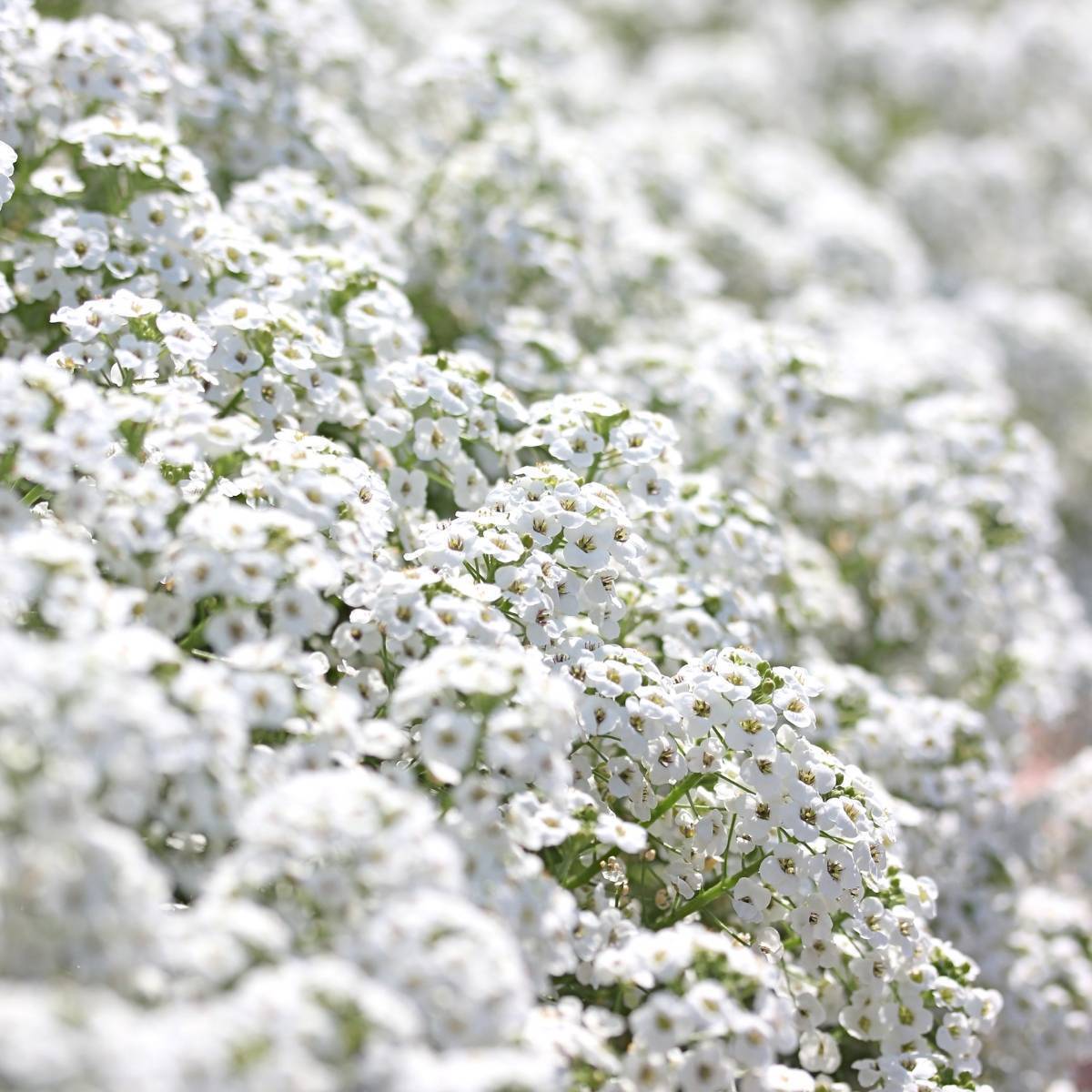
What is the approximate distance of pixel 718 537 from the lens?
5.55 m

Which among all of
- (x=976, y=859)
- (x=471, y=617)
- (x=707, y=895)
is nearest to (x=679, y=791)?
(x=707, y=895)

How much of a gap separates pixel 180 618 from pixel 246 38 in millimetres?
4299

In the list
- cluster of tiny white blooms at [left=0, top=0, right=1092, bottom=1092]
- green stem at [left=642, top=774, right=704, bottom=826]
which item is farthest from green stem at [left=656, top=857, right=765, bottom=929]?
green stem at [left=642, top=774, right=704, bottom=826]

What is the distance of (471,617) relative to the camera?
396 centimetres

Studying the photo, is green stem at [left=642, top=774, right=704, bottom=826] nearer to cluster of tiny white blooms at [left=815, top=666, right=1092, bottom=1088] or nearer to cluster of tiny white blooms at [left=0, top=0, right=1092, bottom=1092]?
cluster of tiny white blooms at [left=0, top=0, right=1092, bottom=1092]

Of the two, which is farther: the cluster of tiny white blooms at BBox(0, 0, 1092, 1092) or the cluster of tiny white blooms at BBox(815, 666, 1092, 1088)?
the cluster of tiny white blooms at BBox(815, 666, 1092, 1088)

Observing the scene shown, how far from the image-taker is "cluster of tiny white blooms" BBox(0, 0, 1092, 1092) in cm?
292

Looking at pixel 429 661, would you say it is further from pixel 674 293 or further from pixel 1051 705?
pixel 674 293

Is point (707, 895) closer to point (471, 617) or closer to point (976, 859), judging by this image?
point (471, 617)

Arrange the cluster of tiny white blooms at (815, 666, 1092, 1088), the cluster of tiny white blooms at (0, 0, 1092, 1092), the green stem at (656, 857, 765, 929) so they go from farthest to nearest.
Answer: the cluster of tiny white blooms at (815, 666, 1092, 1088), the green stem at (656, 857, 765, 929), the cluster of tiny white blooms at (0, 0, 1092, 1092)

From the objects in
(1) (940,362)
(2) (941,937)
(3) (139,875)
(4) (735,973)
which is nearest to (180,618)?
(3) (139,875)

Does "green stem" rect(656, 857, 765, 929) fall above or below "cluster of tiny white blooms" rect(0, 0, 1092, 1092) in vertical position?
below

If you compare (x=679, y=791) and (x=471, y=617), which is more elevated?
(x=471, y=617)

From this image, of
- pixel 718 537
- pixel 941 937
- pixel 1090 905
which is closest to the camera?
pixel 718 537
